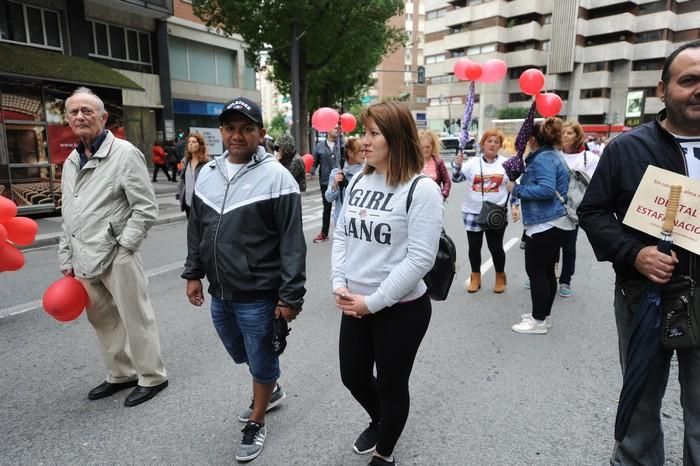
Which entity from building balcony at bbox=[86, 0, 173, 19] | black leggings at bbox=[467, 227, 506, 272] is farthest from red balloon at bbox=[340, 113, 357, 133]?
building balcony at bbox=[86, 0, 173, 19]

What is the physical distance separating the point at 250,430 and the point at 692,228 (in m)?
2.34

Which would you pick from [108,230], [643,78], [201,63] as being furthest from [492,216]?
[643,78]

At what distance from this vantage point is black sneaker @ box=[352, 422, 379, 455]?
2.61 metres

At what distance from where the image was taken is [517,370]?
3.63 metres

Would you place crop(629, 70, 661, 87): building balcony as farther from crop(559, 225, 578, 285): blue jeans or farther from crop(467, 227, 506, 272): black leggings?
crop(467, 227, 506, 272): black leggings

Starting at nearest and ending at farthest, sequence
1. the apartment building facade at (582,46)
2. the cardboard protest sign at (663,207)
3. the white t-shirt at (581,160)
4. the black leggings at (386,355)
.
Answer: the cardboard protest sign at (663,207) → the black leggings at (386,355) → the white t-shirt at (581,160) → the apartment building facade at (582,46)

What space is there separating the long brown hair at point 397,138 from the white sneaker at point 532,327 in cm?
279

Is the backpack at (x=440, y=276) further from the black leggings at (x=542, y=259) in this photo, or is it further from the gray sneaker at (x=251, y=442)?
the black leggings at (x=542, y=259)

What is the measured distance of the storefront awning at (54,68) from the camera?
395 inches

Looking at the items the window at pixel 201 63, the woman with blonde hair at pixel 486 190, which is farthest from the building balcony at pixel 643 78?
the woman with blonde hair at pixel 486 190

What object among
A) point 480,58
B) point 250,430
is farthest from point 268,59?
point 480,58

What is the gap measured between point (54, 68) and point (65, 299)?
1025cm

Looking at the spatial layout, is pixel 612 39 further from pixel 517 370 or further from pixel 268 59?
pixel 517 370

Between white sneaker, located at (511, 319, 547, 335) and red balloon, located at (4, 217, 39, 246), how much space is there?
406cm
